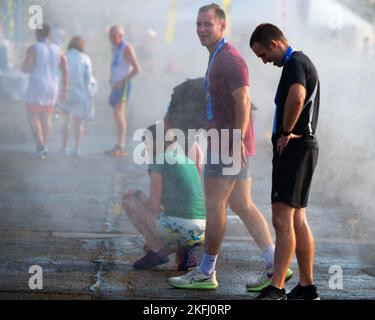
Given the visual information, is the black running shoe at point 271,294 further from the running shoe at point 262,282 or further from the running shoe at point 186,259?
the running shoe at point 186,259

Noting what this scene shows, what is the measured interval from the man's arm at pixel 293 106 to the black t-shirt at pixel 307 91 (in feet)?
0.10

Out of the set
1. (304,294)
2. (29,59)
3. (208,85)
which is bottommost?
(304,294)

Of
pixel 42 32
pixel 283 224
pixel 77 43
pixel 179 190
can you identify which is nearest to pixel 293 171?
pixel 283 224

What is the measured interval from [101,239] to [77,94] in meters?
4.61

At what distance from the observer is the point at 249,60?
19.1m

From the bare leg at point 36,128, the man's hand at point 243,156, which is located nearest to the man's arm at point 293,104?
the man's hand at point 243,156

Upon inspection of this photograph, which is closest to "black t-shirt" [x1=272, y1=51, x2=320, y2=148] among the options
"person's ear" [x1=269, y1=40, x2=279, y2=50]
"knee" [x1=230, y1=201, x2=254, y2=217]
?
"person's ear" [x1=269, y1=40, x2=279, y2=50]

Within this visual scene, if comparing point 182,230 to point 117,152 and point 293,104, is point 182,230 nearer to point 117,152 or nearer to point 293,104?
point 293,104

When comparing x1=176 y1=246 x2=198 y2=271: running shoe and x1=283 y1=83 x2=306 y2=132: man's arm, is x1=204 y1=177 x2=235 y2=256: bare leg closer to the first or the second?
x1=176 y1=246 x2=198 y2=271: running shoe

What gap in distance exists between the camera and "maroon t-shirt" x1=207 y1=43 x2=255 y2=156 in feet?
18.0

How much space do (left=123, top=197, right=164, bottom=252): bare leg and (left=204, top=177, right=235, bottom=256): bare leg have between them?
1.69ft

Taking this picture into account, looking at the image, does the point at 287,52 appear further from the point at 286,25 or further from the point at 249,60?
the point at 249,60

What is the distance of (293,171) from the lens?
199 inches

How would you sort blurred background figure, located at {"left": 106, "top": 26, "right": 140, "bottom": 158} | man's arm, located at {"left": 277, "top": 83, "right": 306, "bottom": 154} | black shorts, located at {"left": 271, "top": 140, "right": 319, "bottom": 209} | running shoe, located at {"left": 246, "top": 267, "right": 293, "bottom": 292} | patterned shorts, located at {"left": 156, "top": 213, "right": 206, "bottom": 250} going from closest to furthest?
1. man's arm, located at {"left": 277, "top": 83, "right": 306, "bottom": 154}
2. black shorts, located at {"left": 271, "top": 140, "right": 319, "bottom": 209}
3. running shoe, located at {"left": 246, "top": 267, "right": 293, "bottom": 292}
4. patterned shorts, located at {"left": 156, "top": 213, "right": 206, "bottom": 250}
5. blurred background figure, located at {"left": 106, "top": 26, "right": 140, "bottom": 158}
